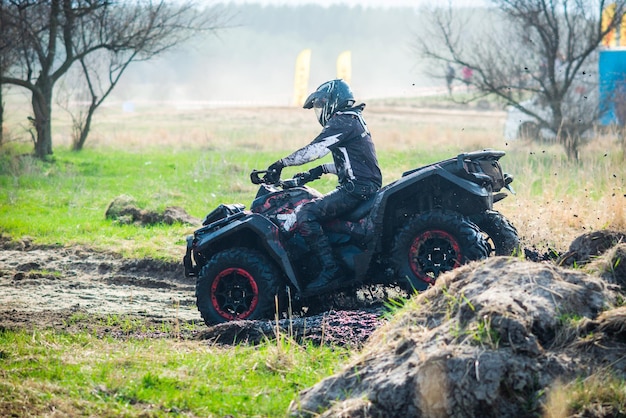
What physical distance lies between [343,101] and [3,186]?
39.9 ft

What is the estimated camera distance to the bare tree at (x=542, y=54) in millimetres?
23438

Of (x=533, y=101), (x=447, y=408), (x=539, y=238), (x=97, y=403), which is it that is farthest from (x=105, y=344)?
(x=533, y=101)

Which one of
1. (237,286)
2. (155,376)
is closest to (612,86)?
(237,286)

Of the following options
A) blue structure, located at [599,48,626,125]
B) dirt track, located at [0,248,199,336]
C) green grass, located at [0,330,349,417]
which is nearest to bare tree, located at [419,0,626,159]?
blue structure, located at [599,48,626,125]

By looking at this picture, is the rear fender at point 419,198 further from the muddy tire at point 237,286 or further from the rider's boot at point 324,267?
the muddy tire at point 237,286

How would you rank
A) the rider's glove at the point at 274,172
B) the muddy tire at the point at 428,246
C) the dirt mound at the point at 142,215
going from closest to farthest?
the muddy tire at the point at 428,246, the rider's glove at the point at 274,172, the dirt mound at the point at 142,215

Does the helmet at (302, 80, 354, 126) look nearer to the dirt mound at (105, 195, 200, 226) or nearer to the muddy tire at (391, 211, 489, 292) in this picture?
the muddy tire at (391, 211, 489, 292)

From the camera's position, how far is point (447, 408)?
16.5ft

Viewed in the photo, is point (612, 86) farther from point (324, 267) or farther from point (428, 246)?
point (324, 267)

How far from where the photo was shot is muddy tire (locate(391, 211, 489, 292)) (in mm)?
7941

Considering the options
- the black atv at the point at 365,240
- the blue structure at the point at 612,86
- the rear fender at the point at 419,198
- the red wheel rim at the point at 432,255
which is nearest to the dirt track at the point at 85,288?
the black atv at the point at 365,240

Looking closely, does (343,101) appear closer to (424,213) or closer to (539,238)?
(424,213)

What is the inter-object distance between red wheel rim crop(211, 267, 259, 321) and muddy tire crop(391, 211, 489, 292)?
4.53 ft

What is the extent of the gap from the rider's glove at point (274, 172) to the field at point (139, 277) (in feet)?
5.01
